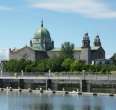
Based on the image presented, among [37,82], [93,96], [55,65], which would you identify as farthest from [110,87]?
[55,65]

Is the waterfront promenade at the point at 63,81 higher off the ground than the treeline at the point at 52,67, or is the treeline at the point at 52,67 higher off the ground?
the treeline at the point at 52,67

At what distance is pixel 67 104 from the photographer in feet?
289

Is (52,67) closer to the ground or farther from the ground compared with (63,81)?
farther from the ground

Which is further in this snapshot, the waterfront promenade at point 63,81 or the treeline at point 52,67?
the treeline at point 52,67

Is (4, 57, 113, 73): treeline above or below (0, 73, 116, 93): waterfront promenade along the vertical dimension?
above

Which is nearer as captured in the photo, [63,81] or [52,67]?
[63,81]

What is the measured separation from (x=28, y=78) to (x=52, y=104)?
5467 cm

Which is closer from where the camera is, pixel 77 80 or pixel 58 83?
pixel 77 80

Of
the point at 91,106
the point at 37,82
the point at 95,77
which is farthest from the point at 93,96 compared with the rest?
the point at 37,82

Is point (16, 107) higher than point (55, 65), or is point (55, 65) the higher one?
point (55, 65)

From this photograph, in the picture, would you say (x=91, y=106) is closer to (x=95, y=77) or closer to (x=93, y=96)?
(x=93, y=96)

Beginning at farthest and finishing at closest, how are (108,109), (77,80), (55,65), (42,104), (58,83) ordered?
(55,65)
(58,83)
(77,80)
(42,104)
(108,109)

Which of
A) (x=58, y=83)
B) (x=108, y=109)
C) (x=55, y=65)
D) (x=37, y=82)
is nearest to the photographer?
(x=108, y=109)

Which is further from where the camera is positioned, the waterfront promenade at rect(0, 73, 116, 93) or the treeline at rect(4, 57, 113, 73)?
the treeline at rect(4, 57, 113, 73)
